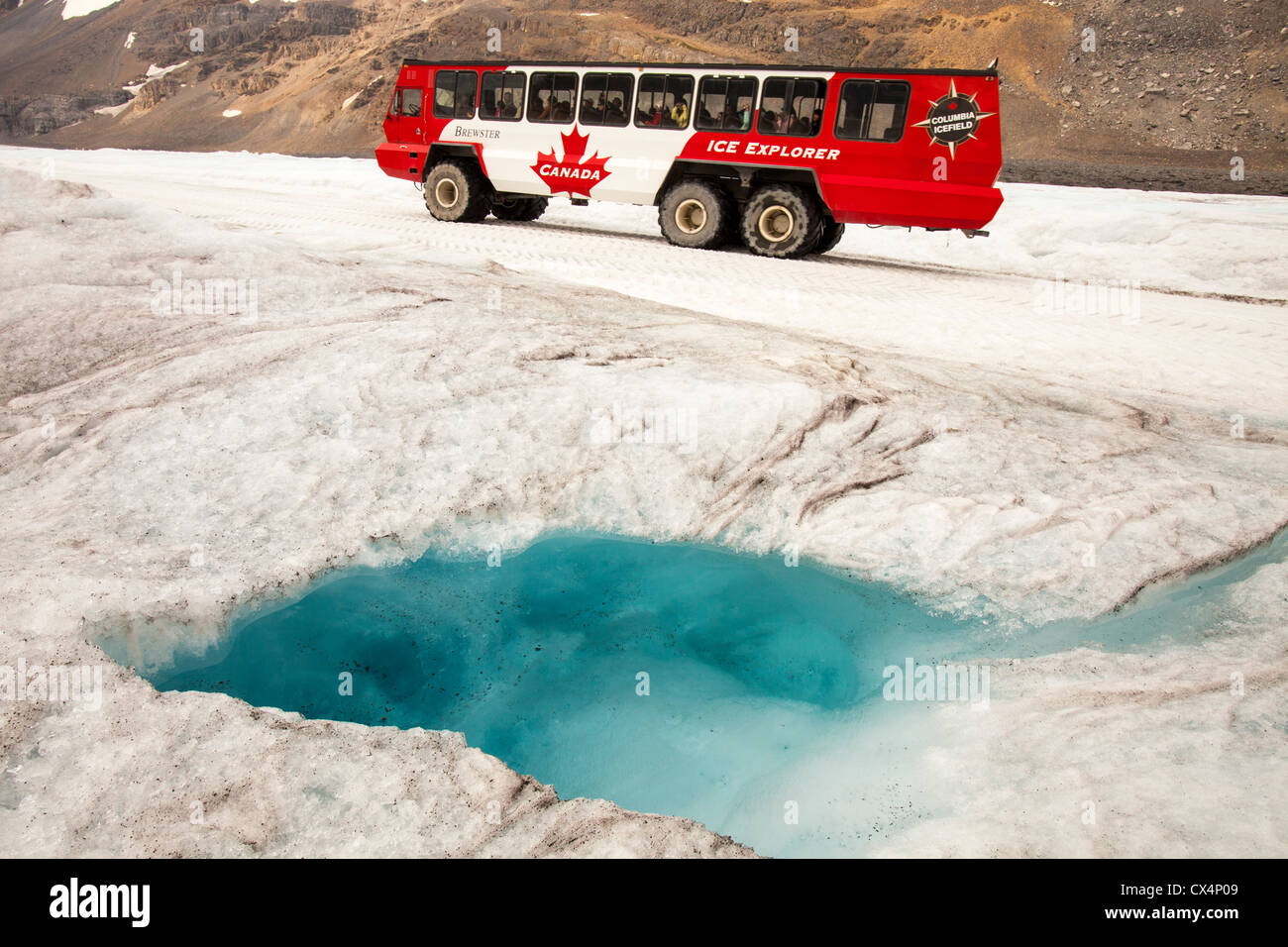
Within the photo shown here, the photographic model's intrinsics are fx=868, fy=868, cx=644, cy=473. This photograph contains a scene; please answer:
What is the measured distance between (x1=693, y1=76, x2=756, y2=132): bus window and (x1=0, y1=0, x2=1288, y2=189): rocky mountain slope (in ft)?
73.3

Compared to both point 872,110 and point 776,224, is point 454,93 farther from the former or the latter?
point 872,110

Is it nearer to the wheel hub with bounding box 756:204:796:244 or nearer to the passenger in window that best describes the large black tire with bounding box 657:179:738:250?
the wheel hub with bounding box 756:204:796:244

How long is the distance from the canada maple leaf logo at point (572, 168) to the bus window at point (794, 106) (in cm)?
258

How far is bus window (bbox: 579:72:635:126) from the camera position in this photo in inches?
497

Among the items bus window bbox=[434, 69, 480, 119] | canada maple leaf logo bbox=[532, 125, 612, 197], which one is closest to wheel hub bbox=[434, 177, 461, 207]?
bus window bbox=[434, 69, 480, 119]

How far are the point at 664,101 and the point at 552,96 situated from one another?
1905 millimetres

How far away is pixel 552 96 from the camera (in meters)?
13.2

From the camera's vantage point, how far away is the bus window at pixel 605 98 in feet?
41.4

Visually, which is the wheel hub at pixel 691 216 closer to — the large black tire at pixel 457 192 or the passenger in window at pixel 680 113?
the passenger in window at pixel 680 113

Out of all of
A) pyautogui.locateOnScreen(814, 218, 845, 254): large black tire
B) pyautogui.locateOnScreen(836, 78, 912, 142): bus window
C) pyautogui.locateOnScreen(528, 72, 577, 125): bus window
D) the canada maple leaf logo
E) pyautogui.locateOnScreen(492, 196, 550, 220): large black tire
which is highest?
pyautogui.locateOnScreen(528, 72, 577, 125): bus window

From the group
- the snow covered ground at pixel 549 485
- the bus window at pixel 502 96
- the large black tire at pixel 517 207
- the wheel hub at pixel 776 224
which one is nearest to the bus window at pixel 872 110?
the wheel hub at pixel 776 224
